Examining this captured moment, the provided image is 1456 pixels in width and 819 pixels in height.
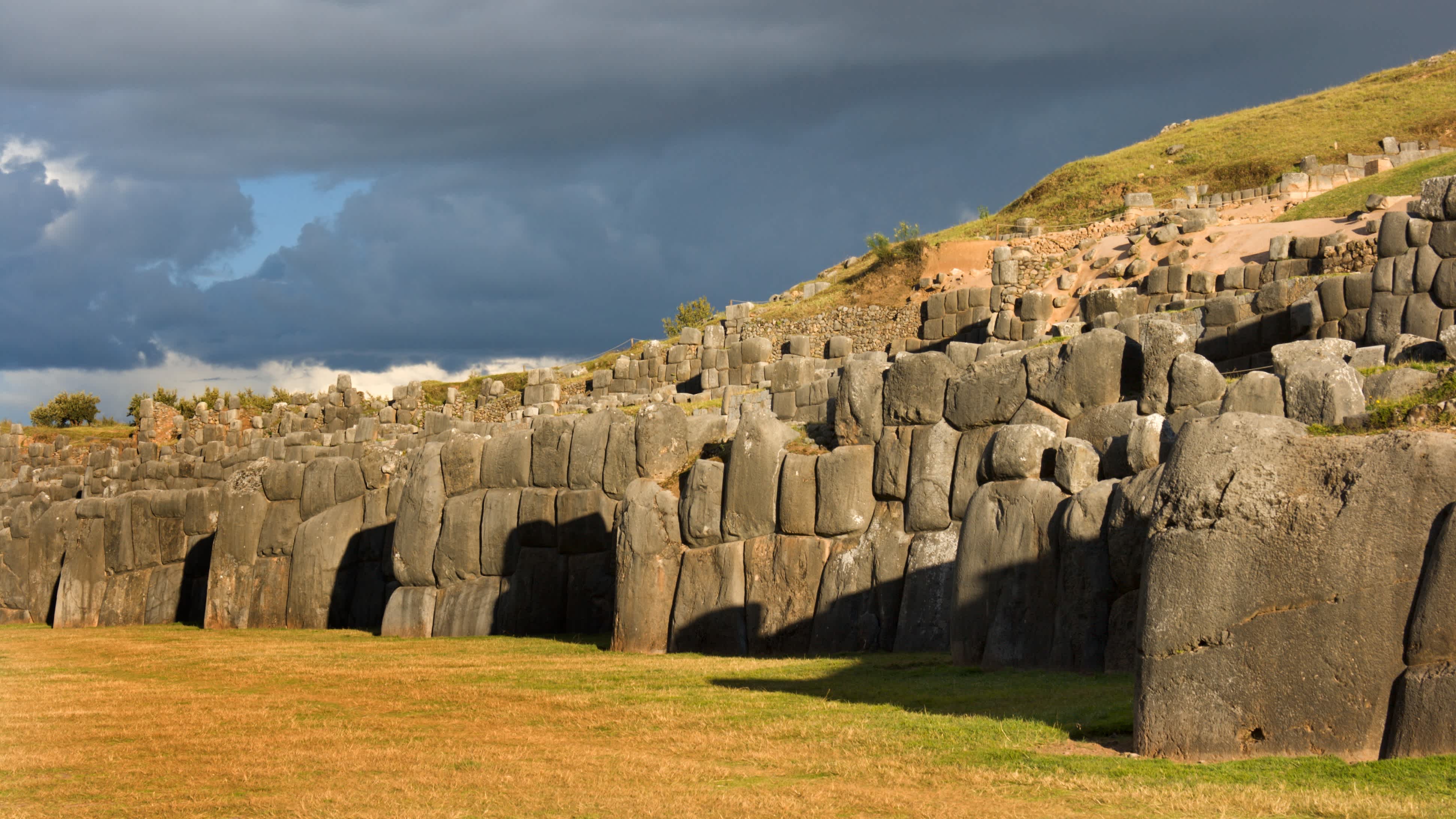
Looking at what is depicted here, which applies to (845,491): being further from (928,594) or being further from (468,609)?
(468,609)

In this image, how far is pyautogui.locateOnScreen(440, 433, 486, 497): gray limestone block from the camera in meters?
23.8

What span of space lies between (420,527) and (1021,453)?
1290 cm

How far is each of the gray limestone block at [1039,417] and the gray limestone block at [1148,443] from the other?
9.95 feet

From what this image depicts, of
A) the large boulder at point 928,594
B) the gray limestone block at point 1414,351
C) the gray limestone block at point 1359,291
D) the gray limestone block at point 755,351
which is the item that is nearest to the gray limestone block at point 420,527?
the large boulder at point 928,594

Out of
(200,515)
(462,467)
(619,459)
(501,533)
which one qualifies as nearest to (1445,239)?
(619,459)

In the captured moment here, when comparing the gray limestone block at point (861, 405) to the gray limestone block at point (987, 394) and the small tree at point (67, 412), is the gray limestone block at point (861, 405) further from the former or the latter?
the small tree at point (67, 412)

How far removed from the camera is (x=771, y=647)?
1755 cm

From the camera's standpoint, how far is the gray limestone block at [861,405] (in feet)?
61.4

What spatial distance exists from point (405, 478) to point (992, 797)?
1958 cm

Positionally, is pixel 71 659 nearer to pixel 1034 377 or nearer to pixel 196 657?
pixel 196 657

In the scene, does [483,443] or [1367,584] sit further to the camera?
[483,443]

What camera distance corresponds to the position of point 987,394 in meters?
17.7

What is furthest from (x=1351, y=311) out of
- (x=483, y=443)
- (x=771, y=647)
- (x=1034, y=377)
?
(x=483, y=443)

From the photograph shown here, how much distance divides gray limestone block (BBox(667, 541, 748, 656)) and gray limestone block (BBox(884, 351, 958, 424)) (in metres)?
2.88
